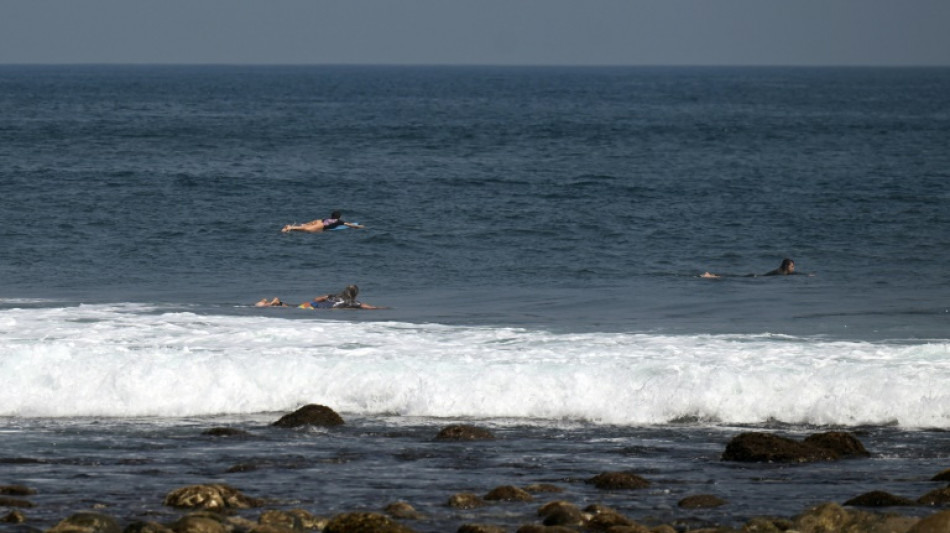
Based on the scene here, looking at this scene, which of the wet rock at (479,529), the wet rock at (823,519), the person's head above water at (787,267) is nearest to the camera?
the wet rock at (479,529)

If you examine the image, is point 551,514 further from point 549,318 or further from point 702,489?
point 549,318

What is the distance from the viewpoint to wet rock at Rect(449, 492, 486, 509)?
43.1 ft

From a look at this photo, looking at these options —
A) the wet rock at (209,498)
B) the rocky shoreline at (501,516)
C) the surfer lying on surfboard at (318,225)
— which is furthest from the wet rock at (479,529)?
the surfer lying on surfboard at (318,225)

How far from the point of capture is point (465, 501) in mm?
13180

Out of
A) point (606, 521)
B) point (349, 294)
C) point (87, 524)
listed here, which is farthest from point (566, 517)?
point (349, 294)

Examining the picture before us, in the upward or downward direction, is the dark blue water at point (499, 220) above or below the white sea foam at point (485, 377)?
above

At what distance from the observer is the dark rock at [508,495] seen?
13.4 m

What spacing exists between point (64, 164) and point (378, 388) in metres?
38.1

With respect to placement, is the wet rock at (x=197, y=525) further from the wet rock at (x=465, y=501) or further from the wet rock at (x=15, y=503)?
the wet rock at (x=465, y=501)

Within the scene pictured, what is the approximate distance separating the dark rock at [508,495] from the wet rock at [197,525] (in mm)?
2776

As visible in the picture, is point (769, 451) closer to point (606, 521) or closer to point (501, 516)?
point (606, 521)

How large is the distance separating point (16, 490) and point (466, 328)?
11204 mm

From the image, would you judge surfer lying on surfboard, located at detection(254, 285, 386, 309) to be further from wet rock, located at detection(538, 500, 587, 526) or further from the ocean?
wet rock, located at detection(538, 500, 587, 526)

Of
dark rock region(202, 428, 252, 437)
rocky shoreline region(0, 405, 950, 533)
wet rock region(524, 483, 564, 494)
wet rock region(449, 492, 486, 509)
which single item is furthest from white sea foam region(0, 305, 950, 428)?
wet rock region(449, 492, 486, 509)
